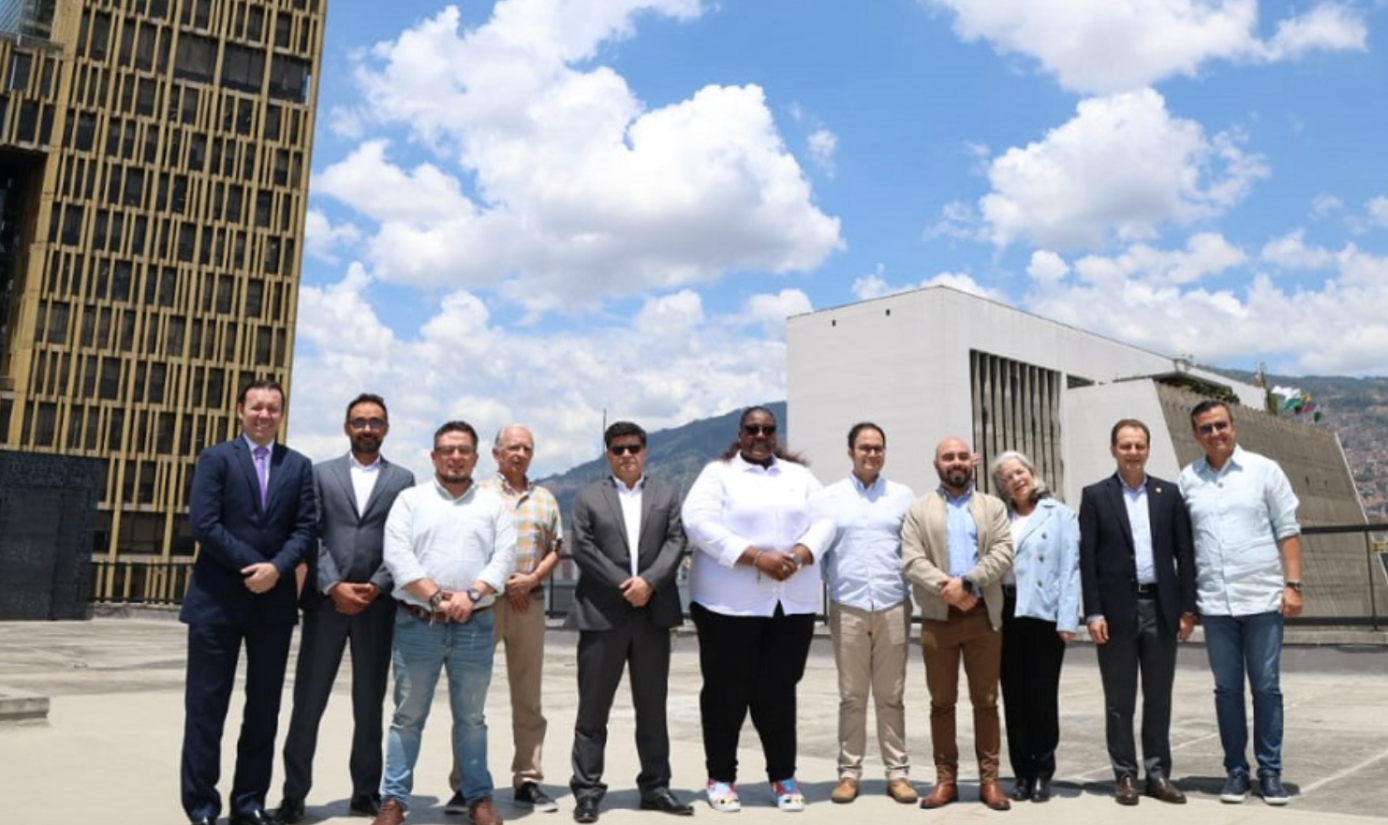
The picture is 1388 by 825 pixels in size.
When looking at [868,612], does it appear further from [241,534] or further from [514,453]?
[241,534]

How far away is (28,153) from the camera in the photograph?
180ft

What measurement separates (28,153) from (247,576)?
207 ft

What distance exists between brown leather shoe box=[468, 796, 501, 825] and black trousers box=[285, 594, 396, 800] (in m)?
0.53

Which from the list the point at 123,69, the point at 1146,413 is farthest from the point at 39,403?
the point at 1146,413

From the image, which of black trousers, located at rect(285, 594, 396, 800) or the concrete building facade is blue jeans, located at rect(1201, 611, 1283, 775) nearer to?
black trousers, located at rect(285, 594, 396, 800)

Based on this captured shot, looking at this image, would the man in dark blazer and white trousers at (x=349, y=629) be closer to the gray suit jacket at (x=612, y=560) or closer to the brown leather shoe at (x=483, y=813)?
the brown leather shoe at (x=483, y=813)

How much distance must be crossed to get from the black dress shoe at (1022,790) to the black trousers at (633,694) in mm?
1656

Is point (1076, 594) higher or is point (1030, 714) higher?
point (1076, 594)

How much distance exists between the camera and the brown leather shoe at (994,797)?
452 centimetres

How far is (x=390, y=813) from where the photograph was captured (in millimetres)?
4035

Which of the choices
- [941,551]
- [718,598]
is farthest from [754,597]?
[941,551]

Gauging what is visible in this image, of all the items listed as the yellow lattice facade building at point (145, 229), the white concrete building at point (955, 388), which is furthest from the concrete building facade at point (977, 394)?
the yellow lattice facade building at point (145, 229)

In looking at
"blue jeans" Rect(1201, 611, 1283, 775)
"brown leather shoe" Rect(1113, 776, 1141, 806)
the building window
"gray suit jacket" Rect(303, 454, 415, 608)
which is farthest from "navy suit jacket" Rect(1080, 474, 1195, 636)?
the building window

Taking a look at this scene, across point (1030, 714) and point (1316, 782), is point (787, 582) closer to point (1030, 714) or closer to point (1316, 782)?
point (1030, 714)
